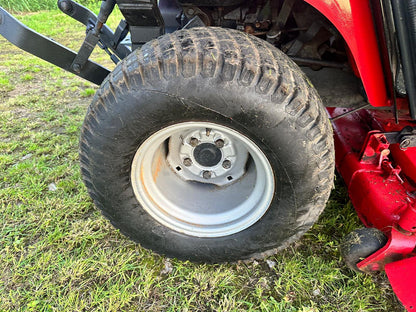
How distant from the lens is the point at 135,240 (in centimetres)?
197

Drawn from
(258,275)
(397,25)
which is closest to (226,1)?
(397,25)

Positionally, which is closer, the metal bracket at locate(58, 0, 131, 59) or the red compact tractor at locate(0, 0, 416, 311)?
the red compact tractor at locate(0, 0, 416, 311)

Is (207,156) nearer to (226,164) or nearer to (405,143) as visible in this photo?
(226,164)

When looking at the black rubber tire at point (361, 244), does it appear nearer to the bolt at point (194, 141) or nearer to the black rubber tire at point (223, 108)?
the black rubber tire at point (223, 108)

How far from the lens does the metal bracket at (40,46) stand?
6.58ft

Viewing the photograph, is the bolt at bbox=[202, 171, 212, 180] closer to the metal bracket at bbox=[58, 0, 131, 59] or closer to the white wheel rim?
the white wheel rim

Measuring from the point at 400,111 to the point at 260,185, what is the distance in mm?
945

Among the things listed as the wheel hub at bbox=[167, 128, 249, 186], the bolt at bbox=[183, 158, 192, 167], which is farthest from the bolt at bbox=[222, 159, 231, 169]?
the bolt at bbox=[183, 158, 192, 167]

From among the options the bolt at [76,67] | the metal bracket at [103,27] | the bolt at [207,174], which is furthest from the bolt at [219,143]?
the metal bracket at [103,27]

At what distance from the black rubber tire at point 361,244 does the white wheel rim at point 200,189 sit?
0.52 metres

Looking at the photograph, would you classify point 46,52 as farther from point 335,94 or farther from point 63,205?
point 335,94

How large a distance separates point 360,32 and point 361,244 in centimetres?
109

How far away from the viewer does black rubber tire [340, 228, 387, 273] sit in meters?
1.72

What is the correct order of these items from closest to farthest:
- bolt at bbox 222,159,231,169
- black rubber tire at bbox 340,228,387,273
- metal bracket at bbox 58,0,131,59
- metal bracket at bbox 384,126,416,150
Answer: black rubber tire at bbox 340,228,387,273
metal bracket at bbox 384,126,416,150
bolt at bbox 222,159,231,169
metal bracket at bbox 58,0,131,59
